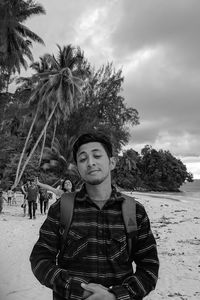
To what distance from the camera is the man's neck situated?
6.34 ft

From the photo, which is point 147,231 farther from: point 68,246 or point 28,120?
point 28,120

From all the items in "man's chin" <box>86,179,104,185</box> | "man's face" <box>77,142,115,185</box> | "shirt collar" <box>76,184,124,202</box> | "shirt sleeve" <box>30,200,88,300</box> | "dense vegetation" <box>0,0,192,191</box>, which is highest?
"dense vegetation" <box>0,0,192,191</box>

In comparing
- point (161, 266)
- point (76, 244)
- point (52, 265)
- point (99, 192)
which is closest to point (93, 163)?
point (99, 192)

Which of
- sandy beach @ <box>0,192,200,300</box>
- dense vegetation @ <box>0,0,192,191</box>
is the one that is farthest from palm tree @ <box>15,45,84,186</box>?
sandy beach @ <box>0,192,200,300</box>

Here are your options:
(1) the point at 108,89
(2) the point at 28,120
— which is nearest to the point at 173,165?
(1) the point at 108,89

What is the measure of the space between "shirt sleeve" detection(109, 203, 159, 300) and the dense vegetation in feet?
81.2

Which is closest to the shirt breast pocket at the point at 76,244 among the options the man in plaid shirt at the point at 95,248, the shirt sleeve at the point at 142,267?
the man in plaid shirt at the point at 95,248

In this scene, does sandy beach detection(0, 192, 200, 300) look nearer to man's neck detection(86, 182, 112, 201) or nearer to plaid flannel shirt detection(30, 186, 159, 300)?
plaid flannel shirt detection(30, 186, 159, 300)

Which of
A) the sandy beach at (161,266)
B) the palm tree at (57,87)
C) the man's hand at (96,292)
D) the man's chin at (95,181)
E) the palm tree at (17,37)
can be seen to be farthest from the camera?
the palm tree at (57,87)

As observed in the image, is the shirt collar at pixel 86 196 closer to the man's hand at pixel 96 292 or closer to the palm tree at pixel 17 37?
the man's hand at pixel 96 292

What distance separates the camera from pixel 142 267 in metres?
1.87

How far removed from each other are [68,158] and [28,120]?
7075 millimetres

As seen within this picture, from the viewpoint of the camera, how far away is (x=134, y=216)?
1.88 metres

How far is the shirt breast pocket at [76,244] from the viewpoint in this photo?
1835 millimetres
